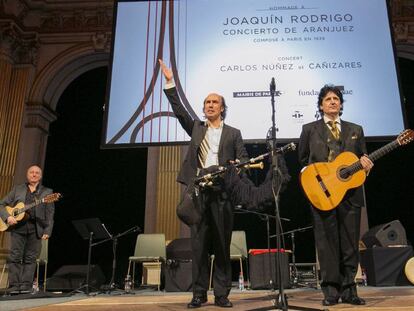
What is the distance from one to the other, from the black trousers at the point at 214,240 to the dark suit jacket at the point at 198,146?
0.20 meters

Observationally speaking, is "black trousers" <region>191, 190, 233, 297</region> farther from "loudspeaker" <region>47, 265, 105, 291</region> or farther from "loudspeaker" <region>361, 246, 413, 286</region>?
"loudspeaker" <region>47, 265, 105, 291</region>

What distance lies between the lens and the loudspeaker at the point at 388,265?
204 inches

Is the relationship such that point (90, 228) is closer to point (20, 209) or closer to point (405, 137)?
point (20, 209)

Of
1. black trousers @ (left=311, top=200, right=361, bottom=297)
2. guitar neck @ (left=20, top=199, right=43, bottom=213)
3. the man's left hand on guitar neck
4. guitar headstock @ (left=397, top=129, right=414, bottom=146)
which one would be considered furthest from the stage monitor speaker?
→ guitar headstock @ (left=397, top=129, right=414, bottom=146)

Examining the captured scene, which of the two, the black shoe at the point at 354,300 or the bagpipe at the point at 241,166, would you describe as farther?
the black shoe at the point at 354,300

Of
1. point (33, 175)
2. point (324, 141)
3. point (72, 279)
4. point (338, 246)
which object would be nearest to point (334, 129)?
point (324, 141)

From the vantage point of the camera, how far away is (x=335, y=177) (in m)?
2.75

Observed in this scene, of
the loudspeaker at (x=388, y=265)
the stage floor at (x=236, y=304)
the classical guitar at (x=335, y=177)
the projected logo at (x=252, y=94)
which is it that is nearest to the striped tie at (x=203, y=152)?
the classical guitar at (x=335, y=177)

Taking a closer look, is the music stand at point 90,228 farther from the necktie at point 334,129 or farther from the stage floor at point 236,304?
the necktie at point 334,129

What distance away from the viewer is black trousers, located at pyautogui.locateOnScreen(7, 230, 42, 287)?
15.6ft

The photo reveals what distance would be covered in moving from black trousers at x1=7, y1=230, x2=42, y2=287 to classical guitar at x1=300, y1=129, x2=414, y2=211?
11.3ft

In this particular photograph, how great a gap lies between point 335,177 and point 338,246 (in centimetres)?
46

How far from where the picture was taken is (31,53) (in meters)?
8.11

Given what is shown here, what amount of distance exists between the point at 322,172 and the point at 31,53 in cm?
705
